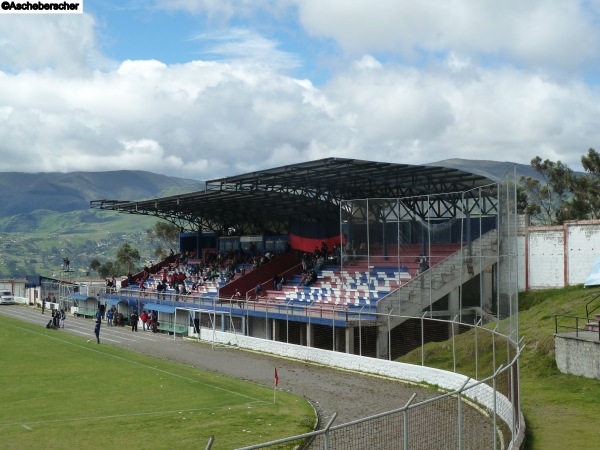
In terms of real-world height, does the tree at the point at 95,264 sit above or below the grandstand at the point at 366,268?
below

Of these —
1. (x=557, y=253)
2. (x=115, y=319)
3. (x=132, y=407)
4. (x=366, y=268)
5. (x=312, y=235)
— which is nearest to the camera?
(x=132, y=407)

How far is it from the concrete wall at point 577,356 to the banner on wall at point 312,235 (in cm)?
2419

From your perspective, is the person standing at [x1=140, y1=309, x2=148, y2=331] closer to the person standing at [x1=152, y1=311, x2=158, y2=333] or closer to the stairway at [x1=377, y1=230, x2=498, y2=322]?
the person standing at [x1=152, y1=311, x2=158, y2=333]

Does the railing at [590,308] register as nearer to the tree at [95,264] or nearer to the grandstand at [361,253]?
the grandstand at [361,253]

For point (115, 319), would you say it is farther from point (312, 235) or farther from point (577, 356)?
point (577, 356)

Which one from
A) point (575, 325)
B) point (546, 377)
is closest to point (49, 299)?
point (575, 325)

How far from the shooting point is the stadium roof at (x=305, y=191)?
35.0 meters

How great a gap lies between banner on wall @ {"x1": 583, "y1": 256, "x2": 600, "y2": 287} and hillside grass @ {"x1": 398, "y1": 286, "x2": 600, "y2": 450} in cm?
35

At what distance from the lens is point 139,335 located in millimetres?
42281

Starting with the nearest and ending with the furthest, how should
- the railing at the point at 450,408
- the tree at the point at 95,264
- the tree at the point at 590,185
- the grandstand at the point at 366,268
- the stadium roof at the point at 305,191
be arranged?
the railing at the point at 450,408 → the grandstand at the point at 366,268 → the stadium roof at the point at 305,191 → the tree at the point at 590,185 → the tree at the point at 95,264

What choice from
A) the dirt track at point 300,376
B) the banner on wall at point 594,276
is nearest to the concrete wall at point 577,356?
the dirt track at point 300,376

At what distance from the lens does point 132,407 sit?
64.5 ft

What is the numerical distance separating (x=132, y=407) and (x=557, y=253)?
72.3ft

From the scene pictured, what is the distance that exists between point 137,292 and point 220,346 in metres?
16.7
